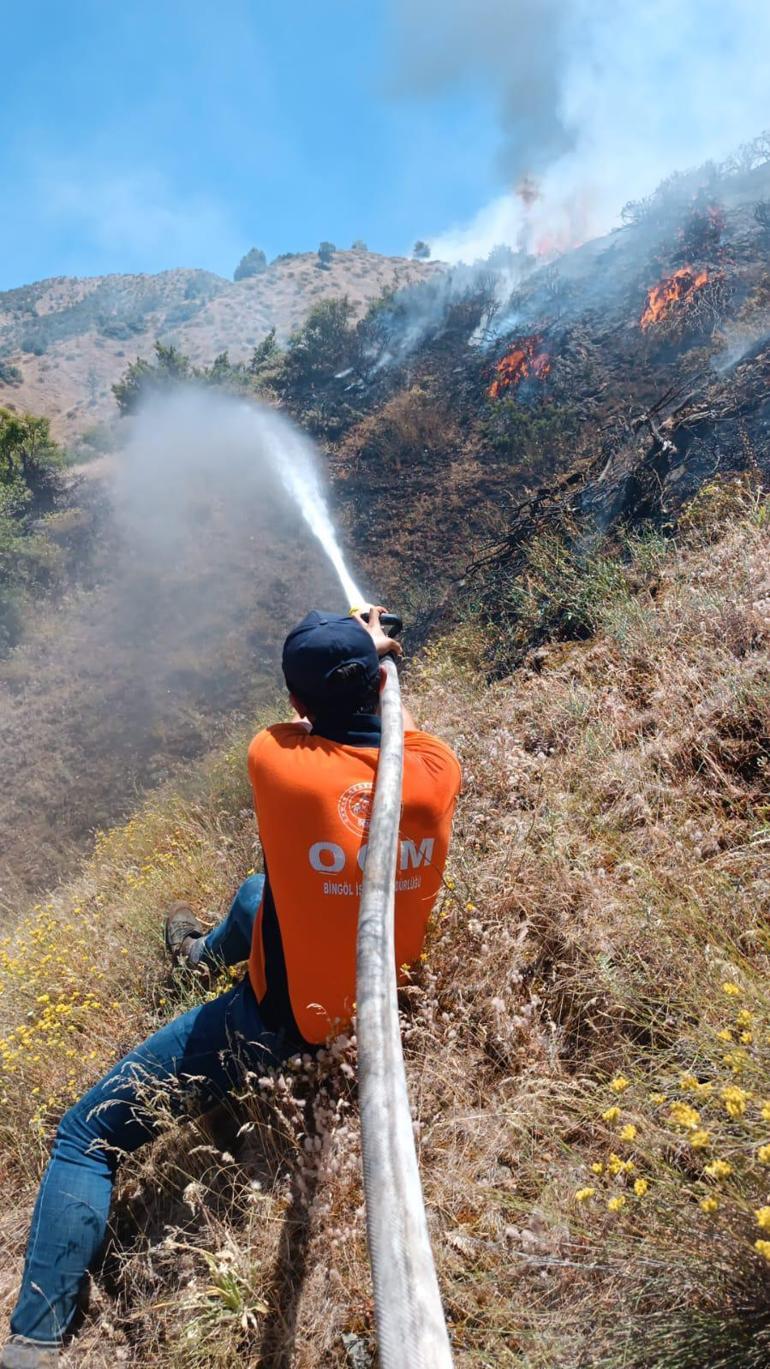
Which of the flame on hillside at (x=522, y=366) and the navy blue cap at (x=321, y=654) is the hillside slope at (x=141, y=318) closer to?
the flame on hillside at (x=522, y=366)

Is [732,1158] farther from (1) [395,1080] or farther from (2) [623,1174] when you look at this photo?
(1) [395,1080]

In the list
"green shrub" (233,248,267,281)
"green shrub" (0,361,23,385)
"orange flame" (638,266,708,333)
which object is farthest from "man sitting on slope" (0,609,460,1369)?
"green shrub" (233,248,267,281)

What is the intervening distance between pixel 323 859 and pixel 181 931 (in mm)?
1707

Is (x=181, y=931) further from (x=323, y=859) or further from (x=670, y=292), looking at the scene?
(x=670, y=292)

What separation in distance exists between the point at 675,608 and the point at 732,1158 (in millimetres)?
3144

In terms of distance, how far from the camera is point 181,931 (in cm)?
316

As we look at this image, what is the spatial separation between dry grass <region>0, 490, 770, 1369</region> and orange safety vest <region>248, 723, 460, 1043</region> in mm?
234

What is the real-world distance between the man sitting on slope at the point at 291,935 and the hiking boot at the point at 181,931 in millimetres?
874

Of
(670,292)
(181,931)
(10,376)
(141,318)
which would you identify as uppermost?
(141,318)

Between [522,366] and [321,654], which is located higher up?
[522,366]

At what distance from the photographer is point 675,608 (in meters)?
3.94

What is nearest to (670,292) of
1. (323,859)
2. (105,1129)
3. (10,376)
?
(323,859)

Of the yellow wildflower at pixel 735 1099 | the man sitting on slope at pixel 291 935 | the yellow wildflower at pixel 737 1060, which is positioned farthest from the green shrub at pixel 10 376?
the yellow wildflower at pixel 735 1099

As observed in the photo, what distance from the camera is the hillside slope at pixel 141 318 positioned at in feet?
137
